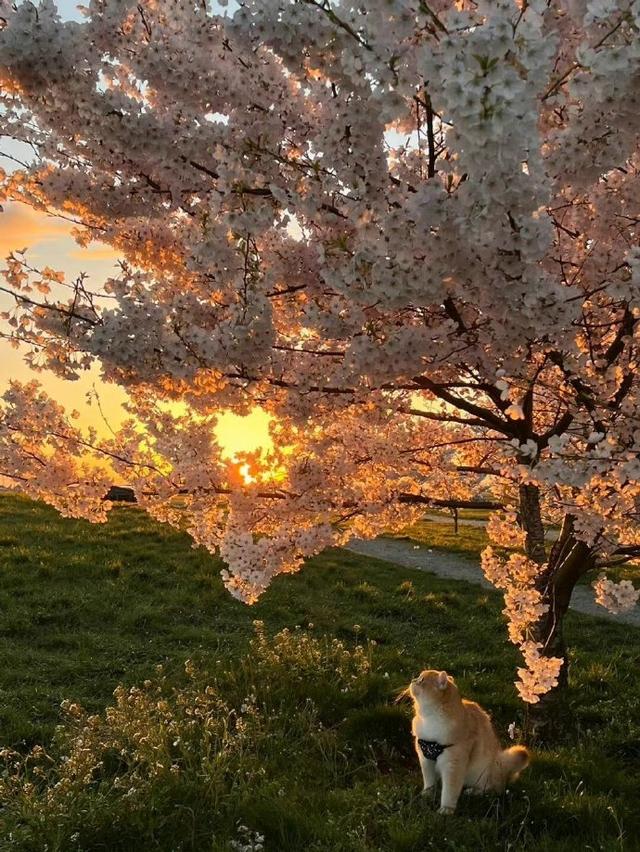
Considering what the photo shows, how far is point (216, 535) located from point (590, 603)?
10.2m

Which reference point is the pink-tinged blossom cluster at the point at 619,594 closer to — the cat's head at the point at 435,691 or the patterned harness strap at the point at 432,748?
the cat's head at the point at 435,691

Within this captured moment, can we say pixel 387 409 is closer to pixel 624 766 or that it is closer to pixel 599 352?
pixel 599 352

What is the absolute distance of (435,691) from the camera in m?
5.59

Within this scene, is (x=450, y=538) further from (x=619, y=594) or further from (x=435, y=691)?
(x=435, y=691)

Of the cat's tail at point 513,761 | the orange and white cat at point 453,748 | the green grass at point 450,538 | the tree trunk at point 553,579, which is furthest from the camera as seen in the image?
the green grass at point 450,538

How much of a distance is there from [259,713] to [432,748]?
7.65 ft

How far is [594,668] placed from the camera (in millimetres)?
9547

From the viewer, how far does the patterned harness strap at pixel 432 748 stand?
5.47 metres

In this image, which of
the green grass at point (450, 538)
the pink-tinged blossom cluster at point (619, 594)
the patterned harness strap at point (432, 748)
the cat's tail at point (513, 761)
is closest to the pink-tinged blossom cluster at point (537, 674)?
the cat's tail at point (513, 761)

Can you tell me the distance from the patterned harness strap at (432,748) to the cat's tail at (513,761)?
0.61 m

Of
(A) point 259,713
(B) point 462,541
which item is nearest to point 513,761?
(A) point 259,713

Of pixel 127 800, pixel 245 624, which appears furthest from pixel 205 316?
pixel 245 624

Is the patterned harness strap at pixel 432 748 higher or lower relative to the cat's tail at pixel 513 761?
higher

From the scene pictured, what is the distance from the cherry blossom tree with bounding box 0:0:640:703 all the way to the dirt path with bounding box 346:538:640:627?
6785mm
